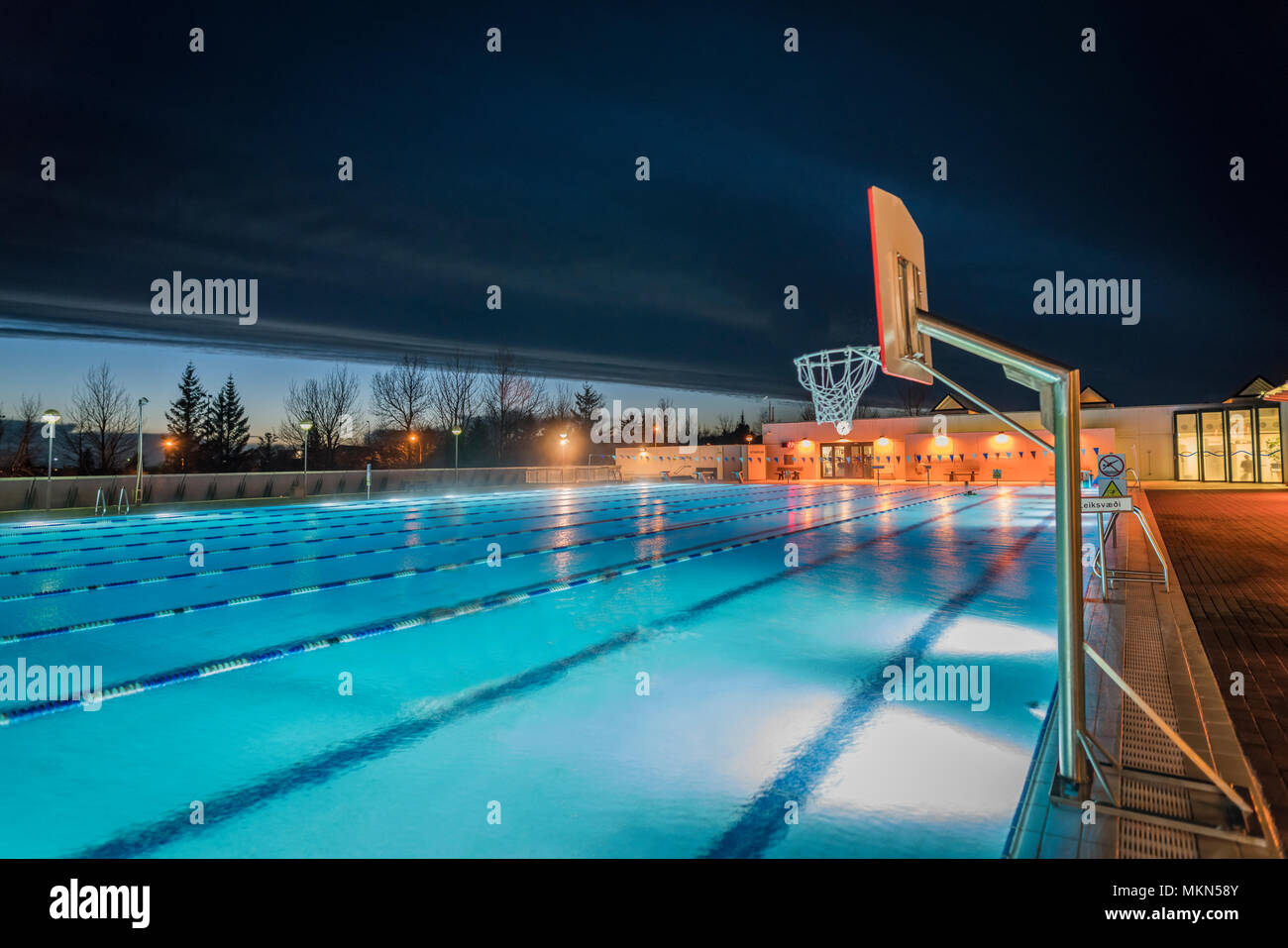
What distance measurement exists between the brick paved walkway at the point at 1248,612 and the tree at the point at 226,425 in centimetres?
5408

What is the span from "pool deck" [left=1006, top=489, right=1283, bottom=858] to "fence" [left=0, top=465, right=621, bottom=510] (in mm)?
21341

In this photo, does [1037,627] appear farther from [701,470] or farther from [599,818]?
[701,470]

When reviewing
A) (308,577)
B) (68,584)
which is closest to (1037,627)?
(308,577)

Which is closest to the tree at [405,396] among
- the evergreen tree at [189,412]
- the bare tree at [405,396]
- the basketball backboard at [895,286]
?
the bare tree at [405,396]

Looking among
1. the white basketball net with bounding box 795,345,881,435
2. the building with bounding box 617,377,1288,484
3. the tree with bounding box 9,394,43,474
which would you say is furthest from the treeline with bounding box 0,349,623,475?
the white basketball net with bounding box 795,345,881,435

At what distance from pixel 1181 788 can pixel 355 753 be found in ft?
11.3

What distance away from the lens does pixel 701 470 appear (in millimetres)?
38594

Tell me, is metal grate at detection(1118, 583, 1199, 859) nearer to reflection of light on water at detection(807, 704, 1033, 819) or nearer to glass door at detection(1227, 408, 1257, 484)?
reflection of light on water at detection(807, 704, 1033, 819)

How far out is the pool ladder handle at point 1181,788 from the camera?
222 centimetres

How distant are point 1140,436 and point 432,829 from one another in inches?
1416

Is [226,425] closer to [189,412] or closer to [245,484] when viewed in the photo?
[189,412]

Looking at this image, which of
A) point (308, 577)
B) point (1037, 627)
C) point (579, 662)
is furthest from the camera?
point (308, 577)

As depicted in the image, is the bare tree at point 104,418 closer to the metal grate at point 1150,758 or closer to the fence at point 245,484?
the fence at point 245,484
